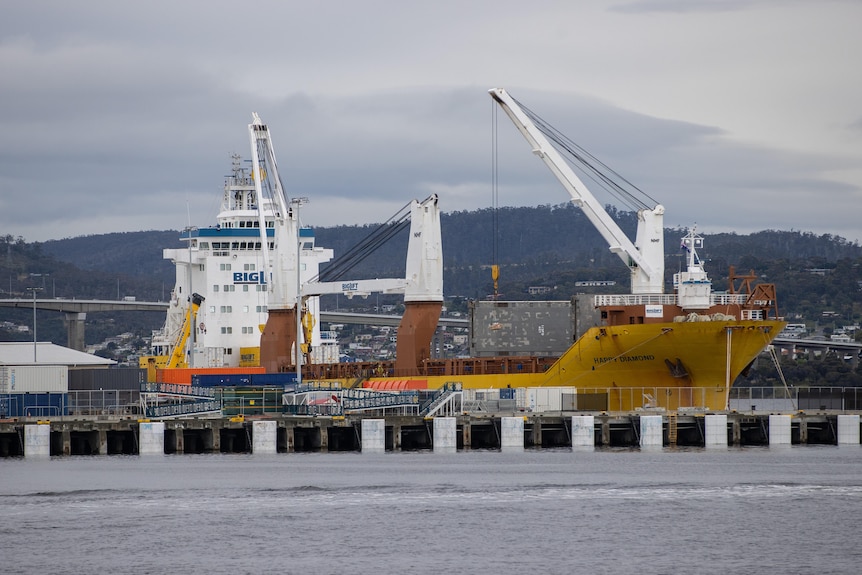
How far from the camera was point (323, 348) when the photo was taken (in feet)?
313

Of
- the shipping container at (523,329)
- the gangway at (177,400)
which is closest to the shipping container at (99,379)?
the gangway at (177,400)

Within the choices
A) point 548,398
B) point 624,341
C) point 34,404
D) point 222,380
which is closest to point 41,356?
point 34,404

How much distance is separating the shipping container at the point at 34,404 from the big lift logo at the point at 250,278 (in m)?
26.2

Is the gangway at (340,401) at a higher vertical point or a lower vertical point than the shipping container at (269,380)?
lower

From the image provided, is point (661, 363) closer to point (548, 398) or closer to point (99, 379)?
point (548, 398)

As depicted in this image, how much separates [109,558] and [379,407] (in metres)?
26.1

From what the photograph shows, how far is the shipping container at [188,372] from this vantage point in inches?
3292

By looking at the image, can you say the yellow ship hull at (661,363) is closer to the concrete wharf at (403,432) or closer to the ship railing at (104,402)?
the concrete wharf at (403,432)

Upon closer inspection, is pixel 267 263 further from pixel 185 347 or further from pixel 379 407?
pixel 379 407

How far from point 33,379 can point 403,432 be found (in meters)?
17.4

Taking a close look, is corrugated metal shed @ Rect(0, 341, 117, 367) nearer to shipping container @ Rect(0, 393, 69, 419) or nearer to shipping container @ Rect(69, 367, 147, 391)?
shipping container @ Rect(69, 367, 147, 391)

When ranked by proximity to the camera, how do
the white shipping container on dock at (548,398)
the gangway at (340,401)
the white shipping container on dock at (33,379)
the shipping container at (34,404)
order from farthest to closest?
the white shipping container on dock at (33,379) → the white shipping container on dock at (548,398) → the shipping container at (34,404) → the gangway at (340,401)

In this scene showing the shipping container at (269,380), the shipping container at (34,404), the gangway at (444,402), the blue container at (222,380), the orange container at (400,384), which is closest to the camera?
the gangway at (444,402)

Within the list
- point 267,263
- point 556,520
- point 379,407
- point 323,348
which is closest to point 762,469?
point 556,520
